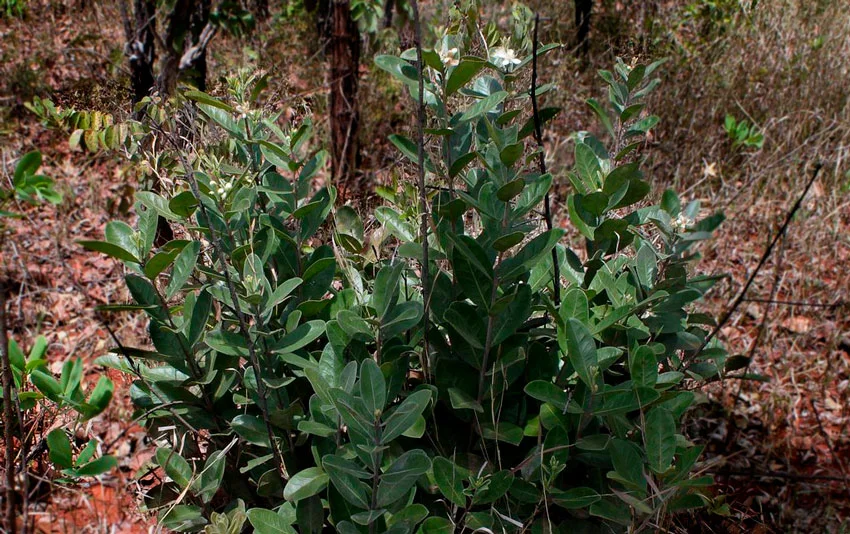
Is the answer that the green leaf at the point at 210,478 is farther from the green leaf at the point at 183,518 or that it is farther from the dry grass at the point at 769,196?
the dry grass at the point at 769,196

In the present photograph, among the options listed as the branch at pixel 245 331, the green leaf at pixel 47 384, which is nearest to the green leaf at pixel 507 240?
the branch at pixel 245 331

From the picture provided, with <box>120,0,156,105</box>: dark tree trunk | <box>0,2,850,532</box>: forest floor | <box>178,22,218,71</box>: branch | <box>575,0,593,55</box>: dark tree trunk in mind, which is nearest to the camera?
<box>0,2,850,532</box>: forest floor

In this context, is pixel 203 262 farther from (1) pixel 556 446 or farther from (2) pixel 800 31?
(2) pixel 800 31

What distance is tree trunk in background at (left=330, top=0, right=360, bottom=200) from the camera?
352 cm

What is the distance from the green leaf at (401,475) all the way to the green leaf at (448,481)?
0.05 metres

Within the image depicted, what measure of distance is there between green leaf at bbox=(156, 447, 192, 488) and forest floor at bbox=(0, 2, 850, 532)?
1.51ft

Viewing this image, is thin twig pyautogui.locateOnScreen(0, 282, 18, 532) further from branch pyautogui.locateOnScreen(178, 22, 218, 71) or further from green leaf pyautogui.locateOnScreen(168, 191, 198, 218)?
branch pyautogui.locateOnScreen(178, 22, 218, 71)

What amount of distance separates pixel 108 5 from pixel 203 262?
15.3 feet

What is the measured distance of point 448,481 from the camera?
1204 mm

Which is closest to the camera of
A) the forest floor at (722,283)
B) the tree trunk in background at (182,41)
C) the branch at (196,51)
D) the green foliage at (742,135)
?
the forest floor at (722,283)

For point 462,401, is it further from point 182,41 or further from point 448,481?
point 182,41

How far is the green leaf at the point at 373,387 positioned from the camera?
108 centimetres

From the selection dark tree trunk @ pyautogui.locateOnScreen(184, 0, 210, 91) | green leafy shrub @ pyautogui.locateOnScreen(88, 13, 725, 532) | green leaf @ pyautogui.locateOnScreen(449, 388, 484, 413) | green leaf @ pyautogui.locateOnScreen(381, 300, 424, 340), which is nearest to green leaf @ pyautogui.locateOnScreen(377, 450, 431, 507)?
green leafy shrub @ pyautogui.locateOnScreen(88, 13, 725, 532)

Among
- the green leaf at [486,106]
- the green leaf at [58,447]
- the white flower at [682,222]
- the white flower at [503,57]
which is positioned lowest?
the green leaf at [58,447]
